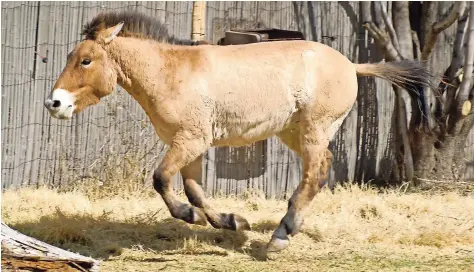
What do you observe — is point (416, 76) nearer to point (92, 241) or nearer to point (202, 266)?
point (202, 266)

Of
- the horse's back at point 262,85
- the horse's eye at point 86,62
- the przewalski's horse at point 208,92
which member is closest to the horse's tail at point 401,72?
the przewalski's horse at point 208,92

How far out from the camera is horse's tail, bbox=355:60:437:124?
7.19m

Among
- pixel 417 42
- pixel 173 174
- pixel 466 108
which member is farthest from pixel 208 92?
pixel 417 42

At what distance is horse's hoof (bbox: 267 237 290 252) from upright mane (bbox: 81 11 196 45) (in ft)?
7.06

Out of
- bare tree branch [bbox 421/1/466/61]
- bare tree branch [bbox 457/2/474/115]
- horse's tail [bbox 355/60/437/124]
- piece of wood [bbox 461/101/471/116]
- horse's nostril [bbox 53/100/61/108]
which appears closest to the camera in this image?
horse's nostril [bbox 53/100/61/108]

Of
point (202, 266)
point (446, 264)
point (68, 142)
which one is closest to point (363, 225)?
point (446, 264)

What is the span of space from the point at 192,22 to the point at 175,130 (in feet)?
12.8

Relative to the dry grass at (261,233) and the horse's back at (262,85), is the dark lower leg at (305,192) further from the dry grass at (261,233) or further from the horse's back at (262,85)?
the horse's back at (262,85)

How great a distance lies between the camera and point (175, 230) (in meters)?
6.97

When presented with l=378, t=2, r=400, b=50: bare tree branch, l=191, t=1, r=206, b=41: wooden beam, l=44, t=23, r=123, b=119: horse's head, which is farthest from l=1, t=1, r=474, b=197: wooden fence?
l=44, t=23, r=123, b=119: horse's head

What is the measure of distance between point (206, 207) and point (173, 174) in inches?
22.7

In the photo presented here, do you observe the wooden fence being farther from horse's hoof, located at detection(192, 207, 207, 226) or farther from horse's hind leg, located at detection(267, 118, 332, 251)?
horse's hoof, located at detection(192, 207, 207, 226)

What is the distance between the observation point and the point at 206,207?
6.35 m

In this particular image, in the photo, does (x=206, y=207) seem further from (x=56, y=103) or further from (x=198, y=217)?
(x=56, y=103)
